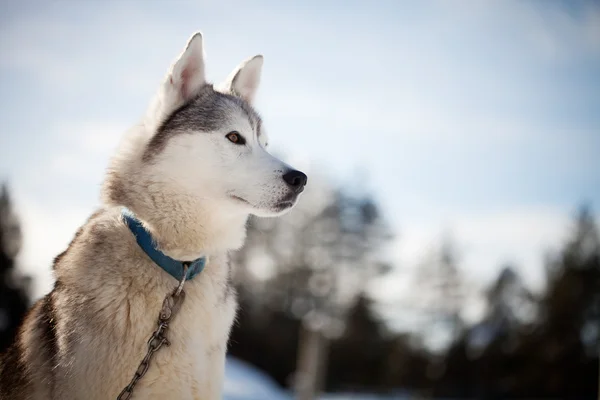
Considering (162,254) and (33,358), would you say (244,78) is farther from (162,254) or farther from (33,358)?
(33,358)

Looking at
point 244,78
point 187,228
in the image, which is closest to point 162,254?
point 187,228

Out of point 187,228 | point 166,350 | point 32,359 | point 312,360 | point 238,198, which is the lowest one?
point 312,360

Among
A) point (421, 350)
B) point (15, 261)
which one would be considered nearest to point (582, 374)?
point (421, 350)

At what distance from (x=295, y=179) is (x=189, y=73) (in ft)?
3.59

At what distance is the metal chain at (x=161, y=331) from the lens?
2.51 m

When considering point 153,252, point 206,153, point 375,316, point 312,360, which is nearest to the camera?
point 153,252

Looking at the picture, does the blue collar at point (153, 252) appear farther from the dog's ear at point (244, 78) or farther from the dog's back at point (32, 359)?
the dog's ear at point (244, 78)

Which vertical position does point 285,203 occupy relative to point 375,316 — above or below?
above

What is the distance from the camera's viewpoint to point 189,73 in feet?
11.2

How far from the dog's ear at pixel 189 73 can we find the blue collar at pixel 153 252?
3.12ft

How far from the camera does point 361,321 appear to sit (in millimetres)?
28297

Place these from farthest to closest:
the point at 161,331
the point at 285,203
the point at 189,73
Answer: the point at 189,73, the point at 285,203, the point at 161,331

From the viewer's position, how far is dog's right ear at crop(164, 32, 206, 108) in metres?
3.26

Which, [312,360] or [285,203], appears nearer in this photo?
[285,203]
